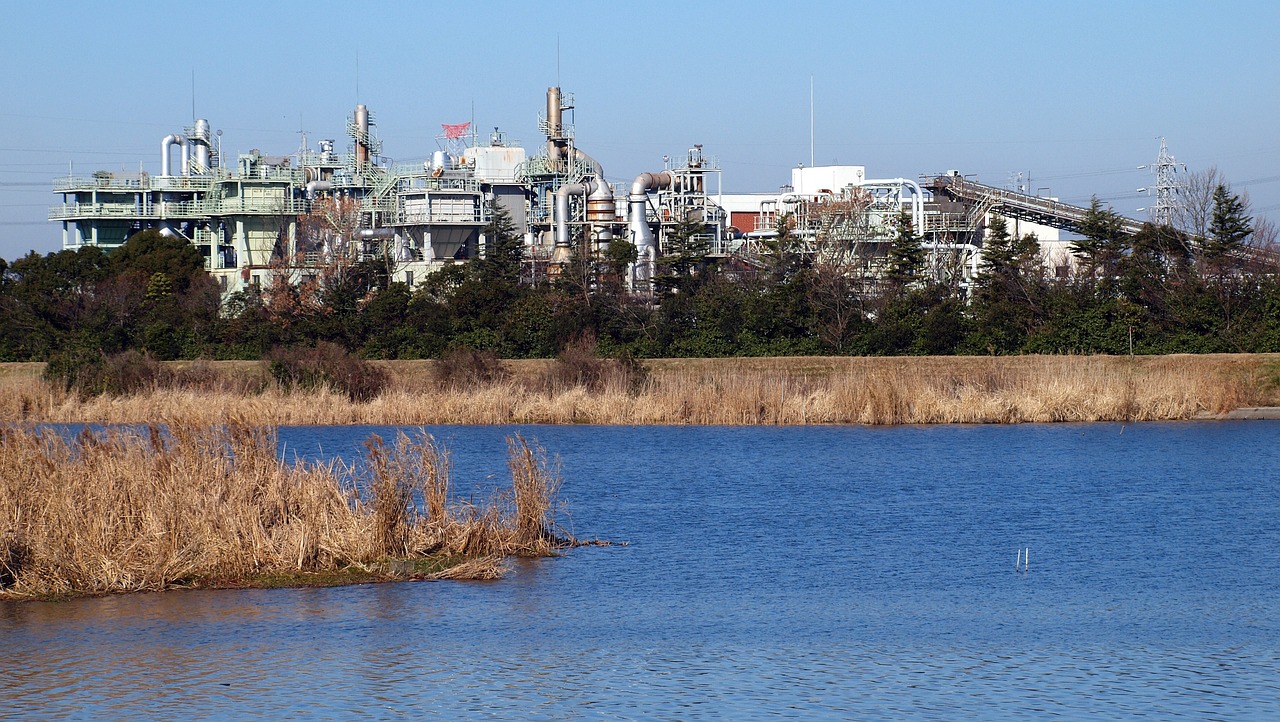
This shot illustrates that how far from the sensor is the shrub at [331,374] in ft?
153

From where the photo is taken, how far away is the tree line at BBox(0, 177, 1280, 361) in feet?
173

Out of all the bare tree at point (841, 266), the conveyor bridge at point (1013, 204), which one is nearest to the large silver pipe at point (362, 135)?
the bare tree at point (841, 266)

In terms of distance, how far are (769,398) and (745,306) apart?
679 inches

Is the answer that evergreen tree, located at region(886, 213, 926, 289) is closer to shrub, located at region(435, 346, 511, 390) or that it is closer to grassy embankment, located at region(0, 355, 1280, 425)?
grassy embankment, located at region(0, 355, 1280, 425)

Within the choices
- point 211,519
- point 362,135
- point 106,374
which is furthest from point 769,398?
point 362,135

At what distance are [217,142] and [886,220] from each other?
146ft

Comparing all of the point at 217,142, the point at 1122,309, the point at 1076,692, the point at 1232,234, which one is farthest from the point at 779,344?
the point at 217,142

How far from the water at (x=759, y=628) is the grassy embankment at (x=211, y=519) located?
407mm

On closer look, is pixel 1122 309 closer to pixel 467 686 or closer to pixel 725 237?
pixel 725 237

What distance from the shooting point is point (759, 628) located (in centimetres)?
1460

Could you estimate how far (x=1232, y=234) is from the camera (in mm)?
56125

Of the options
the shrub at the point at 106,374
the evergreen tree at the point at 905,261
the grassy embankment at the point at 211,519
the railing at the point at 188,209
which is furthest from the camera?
the railing at the point at 188,209

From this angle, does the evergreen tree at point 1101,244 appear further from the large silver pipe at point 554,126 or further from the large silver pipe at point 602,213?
the large silver pipe at point 554,126

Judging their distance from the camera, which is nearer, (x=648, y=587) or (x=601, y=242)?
(x=648, y=587)
